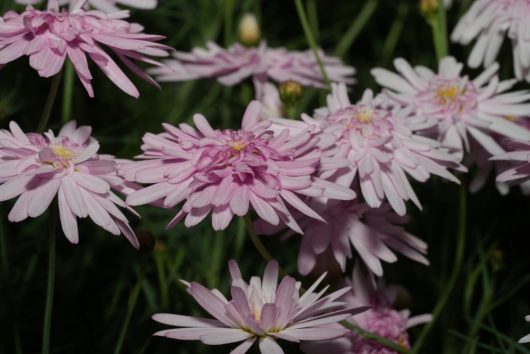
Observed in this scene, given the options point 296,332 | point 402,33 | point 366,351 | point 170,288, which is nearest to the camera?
point 296,332

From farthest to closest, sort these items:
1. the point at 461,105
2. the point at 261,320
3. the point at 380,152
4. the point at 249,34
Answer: the point at 249,34
the point at 461,105
the point at 380,152
the point at 261,320

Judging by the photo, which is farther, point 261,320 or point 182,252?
point 182,252

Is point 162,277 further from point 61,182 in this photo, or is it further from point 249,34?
point 249,34

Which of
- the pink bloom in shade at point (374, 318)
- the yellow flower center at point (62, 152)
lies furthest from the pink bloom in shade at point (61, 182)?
the pink bloom in shade at point (374, 318)

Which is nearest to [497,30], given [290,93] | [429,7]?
[429,7]

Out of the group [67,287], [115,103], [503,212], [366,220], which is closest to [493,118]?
[366,220]

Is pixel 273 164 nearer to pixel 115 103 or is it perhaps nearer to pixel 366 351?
pixel 366 351

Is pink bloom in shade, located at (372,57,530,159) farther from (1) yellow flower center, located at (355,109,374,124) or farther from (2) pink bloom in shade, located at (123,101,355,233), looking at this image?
(2) pink bloom in shade, located at (123,101,355,233)
